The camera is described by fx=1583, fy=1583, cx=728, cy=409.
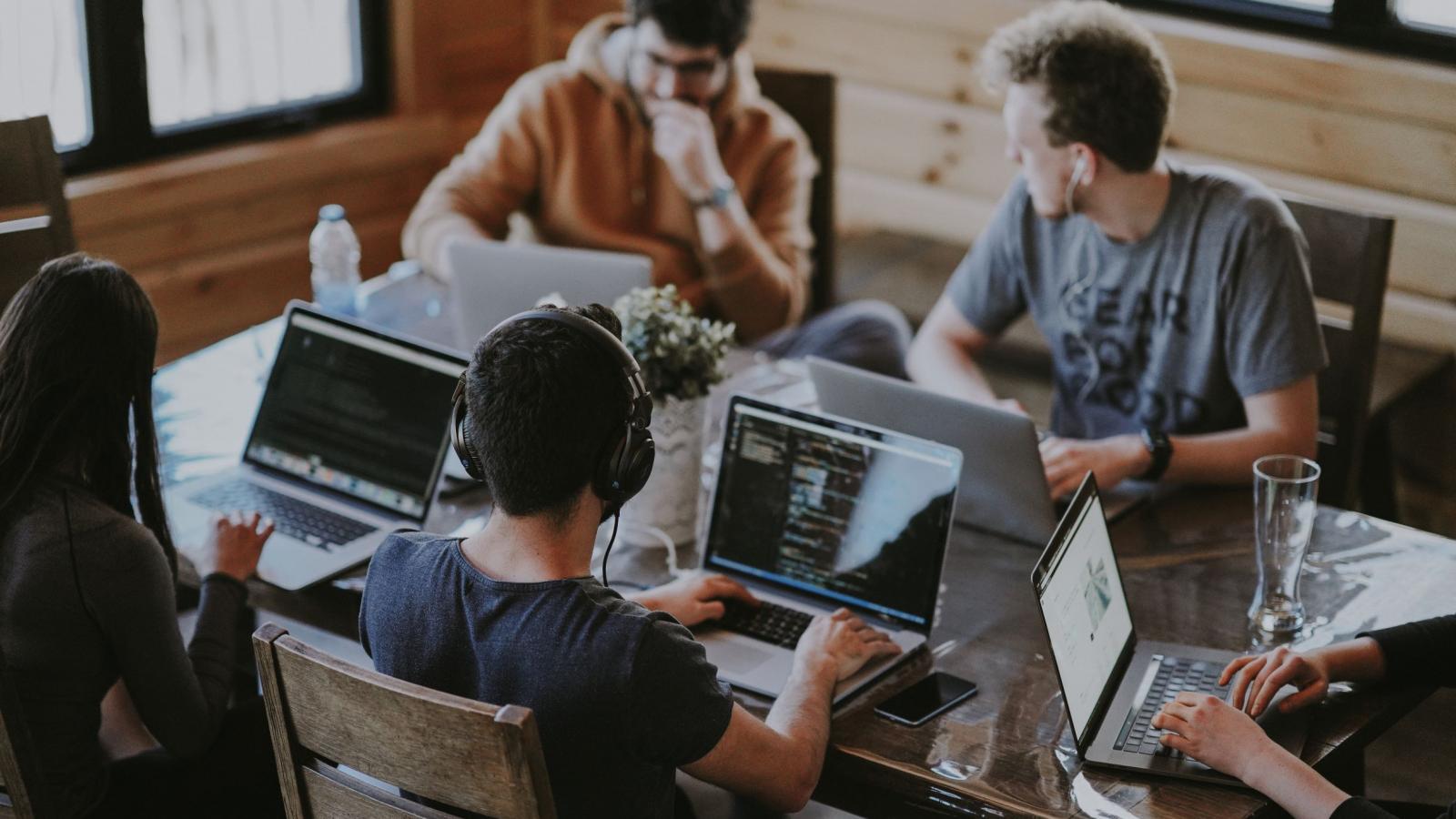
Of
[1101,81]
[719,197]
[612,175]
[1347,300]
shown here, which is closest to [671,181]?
[612,175]

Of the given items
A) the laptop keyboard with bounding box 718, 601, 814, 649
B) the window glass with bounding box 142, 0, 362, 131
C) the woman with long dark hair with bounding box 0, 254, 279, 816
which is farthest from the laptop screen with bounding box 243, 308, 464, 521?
the window glass with bounding box 142, 0, 362, 131

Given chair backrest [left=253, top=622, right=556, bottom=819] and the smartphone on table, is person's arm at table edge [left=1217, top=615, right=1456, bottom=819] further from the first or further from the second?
chair backrest [left=253, top=622, right=556, bottom=819]

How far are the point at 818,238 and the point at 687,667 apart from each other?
205 centimetres

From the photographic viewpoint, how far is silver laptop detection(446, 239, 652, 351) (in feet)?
7.63

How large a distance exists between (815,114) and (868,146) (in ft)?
2.33

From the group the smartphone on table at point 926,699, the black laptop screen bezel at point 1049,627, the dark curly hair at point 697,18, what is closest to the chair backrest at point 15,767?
the smartphone on table at point 926,699

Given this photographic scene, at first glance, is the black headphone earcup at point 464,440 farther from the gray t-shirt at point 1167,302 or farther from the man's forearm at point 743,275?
the man's forearm at point 743,275

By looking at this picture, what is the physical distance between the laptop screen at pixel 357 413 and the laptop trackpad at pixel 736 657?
1.57 ft

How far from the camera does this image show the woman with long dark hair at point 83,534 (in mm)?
1637

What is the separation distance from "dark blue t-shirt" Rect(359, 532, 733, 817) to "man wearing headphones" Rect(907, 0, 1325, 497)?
861mm

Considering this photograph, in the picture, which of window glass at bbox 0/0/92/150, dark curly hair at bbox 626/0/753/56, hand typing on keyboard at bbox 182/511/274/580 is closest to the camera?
hand typing on keyboard at bbox 182/511/274/580

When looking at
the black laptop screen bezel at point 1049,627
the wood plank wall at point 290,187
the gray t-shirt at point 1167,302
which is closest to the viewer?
the black laptop screen bezel at point 1049,627

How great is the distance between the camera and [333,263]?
2.68 meters

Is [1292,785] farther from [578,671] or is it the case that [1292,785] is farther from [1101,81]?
[1101,81]
